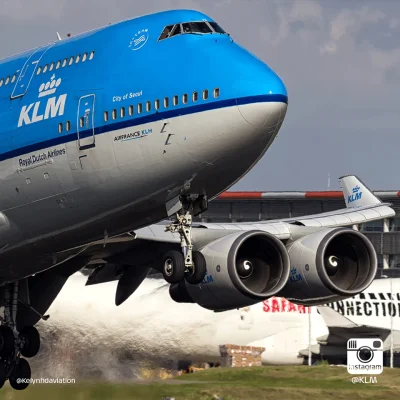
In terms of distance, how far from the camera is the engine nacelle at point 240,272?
23.0m

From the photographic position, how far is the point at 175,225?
2052cm

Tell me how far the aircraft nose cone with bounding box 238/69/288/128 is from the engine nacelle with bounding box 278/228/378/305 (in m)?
7.57

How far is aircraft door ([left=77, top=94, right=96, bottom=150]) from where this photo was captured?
20.1 meters

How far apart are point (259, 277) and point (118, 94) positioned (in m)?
6.44

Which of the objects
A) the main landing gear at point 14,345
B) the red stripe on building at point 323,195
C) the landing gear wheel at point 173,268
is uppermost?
the red stripe on building at point 323,195

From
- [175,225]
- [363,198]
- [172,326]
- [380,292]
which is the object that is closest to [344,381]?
[172,326]

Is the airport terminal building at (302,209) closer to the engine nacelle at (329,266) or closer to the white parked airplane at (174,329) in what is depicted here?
the white parked airplane at (174,329)

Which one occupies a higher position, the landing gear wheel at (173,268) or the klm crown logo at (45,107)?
the klm crown logo at (45,107)

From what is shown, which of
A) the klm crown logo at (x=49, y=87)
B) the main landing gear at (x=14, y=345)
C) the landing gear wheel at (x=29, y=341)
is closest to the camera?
the klm crown logo at (x=49, y=87)

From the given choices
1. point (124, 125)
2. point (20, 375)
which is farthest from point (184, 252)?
point (20, 375)

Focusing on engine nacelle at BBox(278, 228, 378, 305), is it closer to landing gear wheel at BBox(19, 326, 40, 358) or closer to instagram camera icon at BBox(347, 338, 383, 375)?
landing gear wheel at BBox(19, 326, 40, 358)

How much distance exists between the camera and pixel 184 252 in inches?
813

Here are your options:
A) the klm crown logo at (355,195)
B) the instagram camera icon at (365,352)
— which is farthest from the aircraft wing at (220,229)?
the instagram camera icon at (365,352)

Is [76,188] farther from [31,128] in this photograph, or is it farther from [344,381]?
[344,381]
